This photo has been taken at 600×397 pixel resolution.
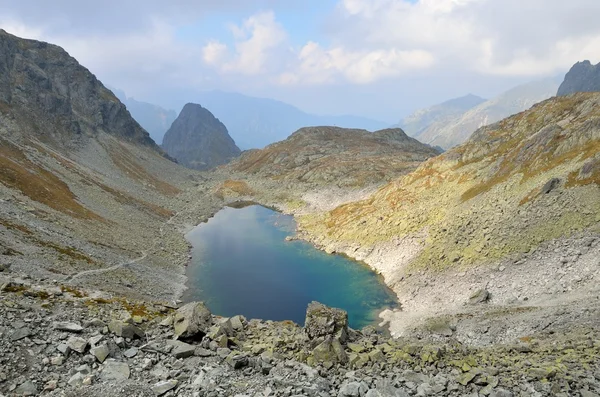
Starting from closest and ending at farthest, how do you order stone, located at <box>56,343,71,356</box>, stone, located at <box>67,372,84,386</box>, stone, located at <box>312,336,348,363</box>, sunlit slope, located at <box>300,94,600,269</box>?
stone, located at <box>67,372,84,386</box> → stone, located at <box>56,343,71,356</box> → stone, located at <box>312,336,348,363</box> → sunlit slope, located at <box>300,94,600,269</box>

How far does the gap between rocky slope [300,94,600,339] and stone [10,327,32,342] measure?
37.1 m

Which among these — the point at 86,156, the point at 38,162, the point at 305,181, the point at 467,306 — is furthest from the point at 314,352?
the point at 86,156

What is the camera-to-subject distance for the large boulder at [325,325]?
993 inches

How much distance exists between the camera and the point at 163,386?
1783cm

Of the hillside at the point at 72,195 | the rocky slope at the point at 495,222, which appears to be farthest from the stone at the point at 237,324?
the rocky slope at the point at 495,222

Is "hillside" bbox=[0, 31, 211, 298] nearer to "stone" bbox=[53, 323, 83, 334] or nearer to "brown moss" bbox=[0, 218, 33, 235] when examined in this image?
"brown moss" bbox=[0, 218, 33, 235]

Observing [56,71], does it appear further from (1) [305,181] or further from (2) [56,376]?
(2) [56,376]

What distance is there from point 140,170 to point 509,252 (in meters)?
146

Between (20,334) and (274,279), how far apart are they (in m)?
47.3

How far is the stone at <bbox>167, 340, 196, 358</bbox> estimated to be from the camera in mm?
21016

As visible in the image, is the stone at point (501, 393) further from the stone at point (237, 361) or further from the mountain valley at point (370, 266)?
the stone at point (237, 361)

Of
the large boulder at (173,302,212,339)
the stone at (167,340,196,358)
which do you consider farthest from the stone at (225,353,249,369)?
the large boulder at (173,302,212,339)

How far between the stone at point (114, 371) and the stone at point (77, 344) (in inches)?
62.5

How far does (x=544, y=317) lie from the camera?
3391 cm
